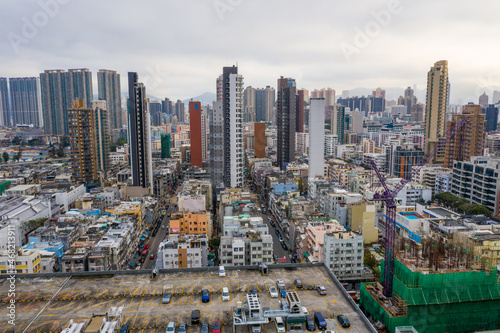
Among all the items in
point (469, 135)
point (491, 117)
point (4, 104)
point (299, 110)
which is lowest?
point (469, 135)

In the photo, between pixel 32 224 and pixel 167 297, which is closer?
pixel 167 297

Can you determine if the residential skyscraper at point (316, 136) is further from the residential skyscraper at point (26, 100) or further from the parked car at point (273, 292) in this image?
the residential skyscraper at point (26, 100)

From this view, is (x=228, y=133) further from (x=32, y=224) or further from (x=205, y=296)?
(x=205, y=296)

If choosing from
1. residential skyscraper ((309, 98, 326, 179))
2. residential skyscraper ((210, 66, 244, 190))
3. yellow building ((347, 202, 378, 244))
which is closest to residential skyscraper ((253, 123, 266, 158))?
residential skyscraper ((309, 98, 326, 179))

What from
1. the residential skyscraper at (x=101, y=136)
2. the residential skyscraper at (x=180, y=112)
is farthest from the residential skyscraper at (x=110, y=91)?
the residential skyscraper at (x=101, y=136)

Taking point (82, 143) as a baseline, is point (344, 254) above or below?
below

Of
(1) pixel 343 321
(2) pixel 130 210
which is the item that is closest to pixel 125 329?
(1) pixel 343 321

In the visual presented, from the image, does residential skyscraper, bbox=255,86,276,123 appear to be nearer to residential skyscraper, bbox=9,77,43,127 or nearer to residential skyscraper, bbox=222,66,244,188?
residential skyscraper, bbox=9,77,43,127

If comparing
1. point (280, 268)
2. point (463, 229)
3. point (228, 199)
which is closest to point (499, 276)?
point (463, 229)
